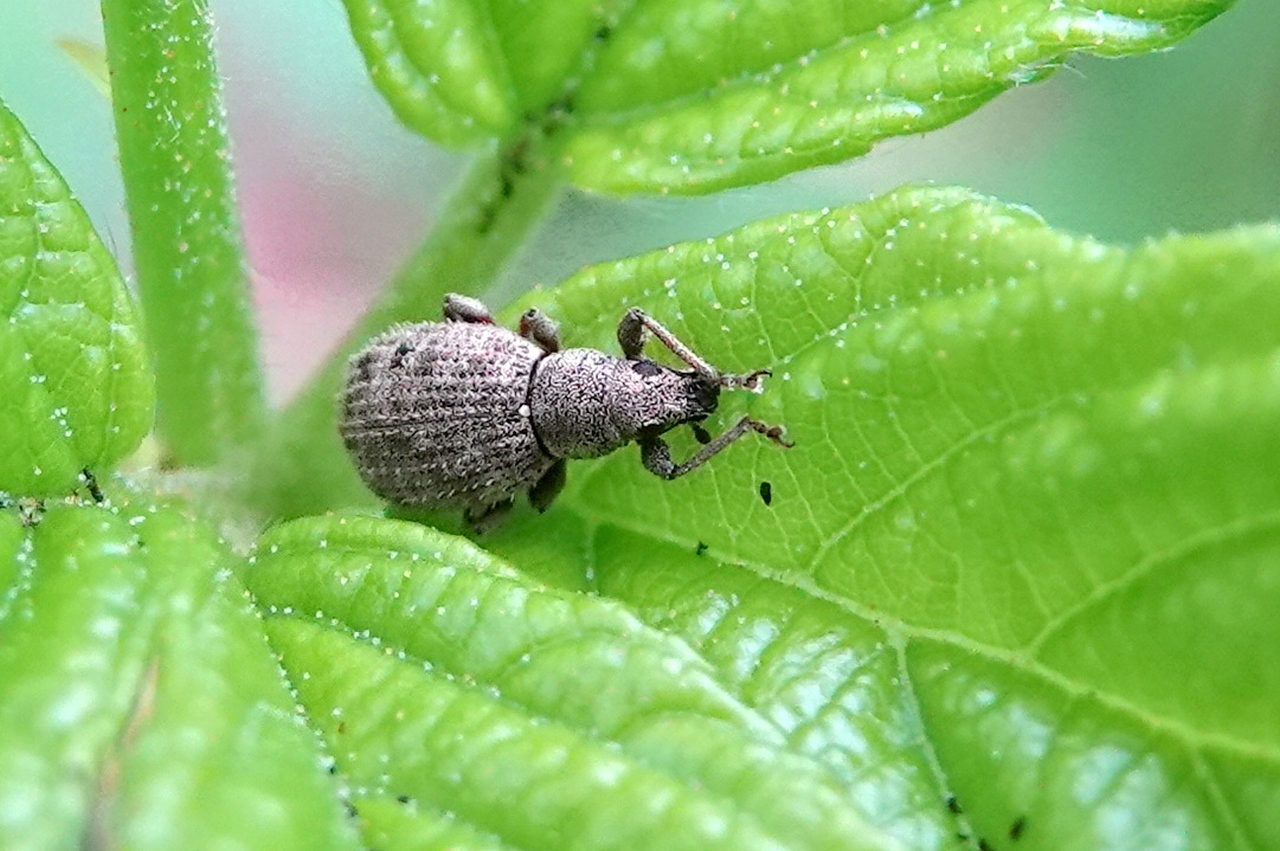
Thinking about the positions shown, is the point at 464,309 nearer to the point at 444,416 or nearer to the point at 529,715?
the point at 444,416

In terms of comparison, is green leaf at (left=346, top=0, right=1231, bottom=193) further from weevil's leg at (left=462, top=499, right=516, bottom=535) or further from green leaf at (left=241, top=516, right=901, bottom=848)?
green leaf at (left=241, top=516, right=901, bottom=848)

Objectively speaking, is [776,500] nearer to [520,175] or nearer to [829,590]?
[829,590]

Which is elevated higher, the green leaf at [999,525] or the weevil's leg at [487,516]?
the weevil's leg at [487,516]

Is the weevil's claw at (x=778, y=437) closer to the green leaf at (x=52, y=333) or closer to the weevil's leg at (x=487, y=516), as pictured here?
the weevil's leg at (x=487, y=516)

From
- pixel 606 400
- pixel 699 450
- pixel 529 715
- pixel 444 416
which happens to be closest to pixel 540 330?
pixel 606 400

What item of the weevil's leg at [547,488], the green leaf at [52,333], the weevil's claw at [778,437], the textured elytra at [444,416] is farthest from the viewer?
the textured elytra at [444,416]

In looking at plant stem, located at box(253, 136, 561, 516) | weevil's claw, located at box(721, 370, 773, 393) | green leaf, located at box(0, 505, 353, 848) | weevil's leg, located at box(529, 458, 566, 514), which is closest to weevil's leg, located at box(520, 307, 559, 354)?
plant stem, located at box(253, 136, 561, 516)

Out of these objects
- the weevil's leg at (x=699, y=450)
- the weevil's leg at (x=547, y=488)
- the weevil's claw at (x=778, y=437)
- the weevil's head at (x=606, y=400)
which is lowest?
the weevil's claw at (x=778, y=437)

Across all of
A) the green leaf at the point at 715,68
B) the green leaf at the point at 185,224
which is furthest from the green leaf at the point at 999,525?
the green leaf at the point at 185,224
